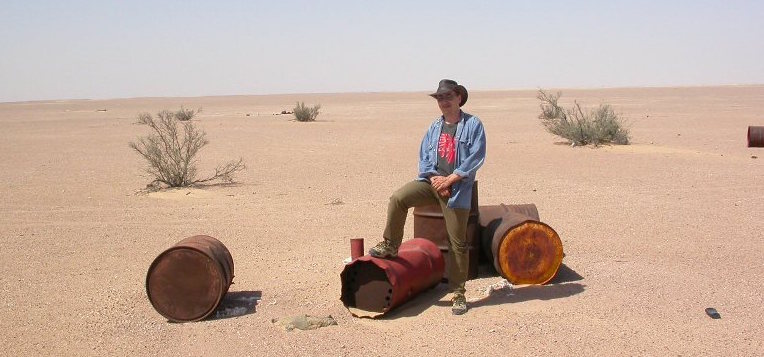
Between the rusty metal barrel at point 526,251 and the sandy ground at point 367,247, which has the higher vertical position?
the rusty metal barrel at point 526,251

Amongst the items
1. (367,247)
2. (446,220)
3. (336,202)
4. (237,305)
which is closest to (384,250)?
(446,220)

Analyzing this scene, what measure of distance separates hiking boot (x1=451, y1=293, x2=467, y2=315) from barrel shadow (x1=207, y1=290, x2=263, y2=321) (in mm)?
1662

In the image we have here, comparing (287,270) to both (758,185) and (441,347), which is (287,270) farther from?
(758,185)

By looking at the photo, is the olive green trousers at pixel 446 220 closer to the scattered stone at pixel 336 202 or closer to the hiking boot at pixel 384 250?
the hiking boot at pixel 384 250

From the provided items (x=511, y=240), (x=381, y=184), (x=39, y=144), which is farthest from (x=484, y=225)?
(x=39, y=144)

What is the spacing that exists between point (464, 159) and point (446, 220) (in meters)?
0.51

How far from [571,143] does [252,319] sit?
54.5 feet

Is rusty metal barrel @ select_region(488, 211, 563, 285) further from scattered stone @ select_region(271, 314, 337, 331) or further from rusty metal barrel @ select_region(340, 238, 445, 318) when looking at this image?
scattered stone @ select_region(271, 314, 337, 331)

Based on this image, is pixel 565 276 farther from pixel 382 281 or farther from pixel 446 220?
pixel 382 281

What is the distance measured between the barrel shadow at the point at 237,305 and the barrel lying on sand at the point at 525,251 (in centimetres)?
211

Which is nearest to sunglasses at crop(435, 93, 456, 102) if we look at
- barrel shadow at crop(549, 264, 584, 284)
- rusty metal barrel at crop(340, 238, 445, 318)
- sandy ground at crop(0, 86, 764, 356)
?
rusty metal barrel at crop(340, 238, 445, 318)

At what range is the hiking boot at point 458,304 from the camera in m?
6.54

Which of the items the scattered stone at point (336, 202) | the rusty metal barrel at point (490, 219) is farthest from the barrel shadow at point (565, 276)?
the scattered stone at point (336, 202)

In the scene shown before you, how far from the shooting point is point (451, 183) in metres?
6.44
